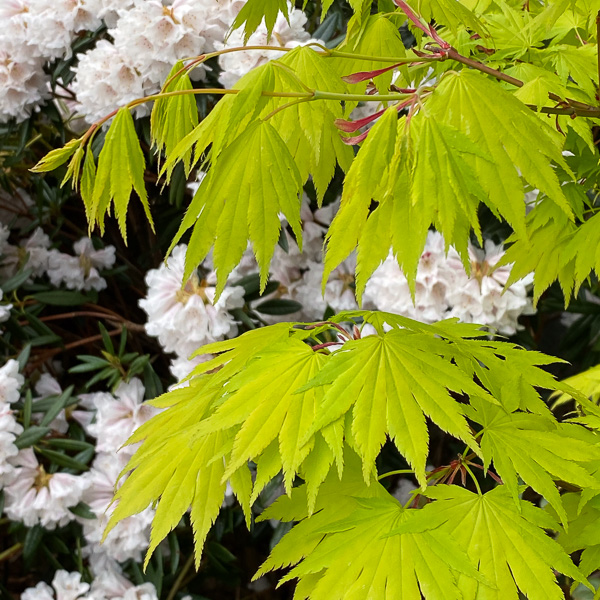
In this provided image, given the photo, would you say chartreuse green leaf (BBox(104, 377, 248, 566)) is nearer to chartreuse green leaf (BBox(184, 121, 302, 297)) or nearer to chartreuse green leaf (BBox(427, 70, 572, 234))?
chartreuse green leaf (BBox(184, 121, 302, 297))

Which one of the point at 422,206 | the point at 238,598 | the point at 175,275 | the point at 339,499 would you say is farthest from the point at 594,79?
the point at 238,598

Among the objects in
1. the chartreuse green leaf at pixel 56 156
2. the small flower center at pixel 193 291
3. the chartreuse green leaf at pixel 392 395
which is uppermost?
the chartreuse green leaf at pixel 56 156

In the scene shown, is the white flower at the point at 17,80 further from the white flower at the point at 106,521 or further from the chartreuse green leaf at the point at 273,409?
the chartreuse green leaf at the point at 273,409

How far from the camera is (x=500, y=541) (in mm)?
505

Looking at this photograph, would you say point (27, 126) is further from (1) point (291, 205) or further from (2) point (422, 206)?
(2) point (422, 206)

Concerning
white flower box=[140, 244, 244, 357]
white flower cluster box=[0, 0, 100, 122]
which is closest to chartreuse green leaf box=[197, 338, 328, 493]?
white flower box=[140, 244, 244, 357]

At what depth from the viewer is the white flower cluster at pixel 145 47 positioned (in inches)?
46.6

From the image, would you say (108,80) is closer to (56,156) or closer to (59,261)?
(59,261)

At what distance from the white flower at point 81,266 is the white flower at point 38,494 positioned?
1.34 feet

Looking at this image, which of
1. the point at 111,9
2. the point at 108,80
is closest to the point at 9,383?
the point at 108,80

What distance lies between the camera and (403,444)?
1.54 ft

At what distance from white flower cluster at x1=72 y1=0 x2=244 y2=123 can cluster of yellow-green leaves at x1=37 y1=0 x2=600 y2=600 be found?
59 cm

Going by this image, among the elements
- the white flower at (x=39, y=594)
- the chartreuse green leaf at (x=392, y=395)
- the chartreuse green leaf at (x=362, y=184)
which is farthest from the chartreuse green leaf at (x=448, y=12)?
the white flower at (x=39, y=594)

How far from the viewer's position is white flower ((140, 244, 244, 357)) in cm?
120
